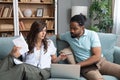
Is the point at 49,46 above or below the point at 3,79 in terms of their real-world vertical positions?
above

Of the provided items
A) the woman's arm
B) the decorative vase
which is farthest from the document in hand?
the decorative vase

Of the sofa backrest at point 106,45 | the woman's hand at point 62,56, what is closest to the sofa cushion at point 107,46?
the sofa backrest at point 106,45

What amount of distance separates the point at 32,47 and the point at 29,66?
24cm

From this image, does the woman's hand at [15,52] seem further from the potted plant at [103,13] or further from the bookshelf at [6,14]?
the potted plant at [103,13]

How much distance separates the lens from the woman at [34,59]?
2.00 metres

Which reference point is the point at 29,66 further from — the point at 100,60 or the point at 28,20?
the point at 28,20

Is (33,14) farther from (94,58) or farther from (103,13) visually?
(94,58)

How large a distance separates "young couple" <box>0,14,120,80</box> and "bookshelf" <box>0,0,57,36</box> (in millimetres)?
2109

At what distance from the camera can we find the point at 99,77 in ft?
6.91

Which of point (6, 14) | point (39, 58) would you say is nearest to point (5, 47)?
point (39, 58)

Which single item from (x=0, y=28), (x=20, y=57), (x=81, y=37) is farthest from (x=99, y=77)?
(x=0, y=28)

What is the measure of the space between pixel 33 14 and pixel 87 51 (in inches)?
99.5

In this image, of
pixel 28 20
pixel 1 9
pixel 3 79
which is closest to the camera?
pixel 3 79

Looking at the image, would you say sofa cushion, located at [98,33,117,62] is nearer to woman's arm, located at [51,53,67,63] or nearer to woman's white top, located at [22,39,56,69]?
woman's arm, located at [51,53,67,63]
